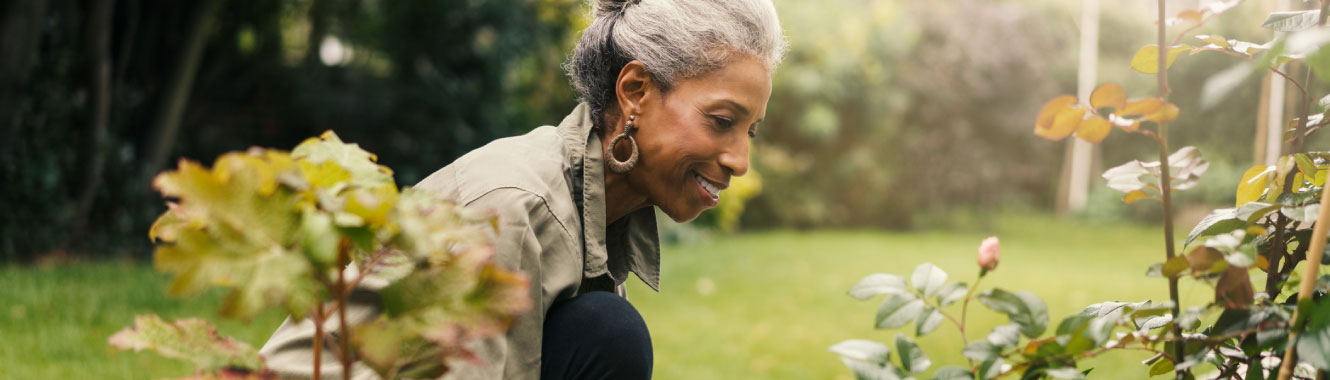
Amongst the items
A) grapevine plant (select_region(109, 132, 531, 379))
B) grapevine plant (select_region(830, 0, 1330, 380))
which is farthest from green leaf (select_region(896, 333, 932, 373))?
grapevine plant (select_region(109, 132, 531, 379))

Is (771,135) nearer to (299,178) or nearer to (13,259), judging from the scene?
(13,259)

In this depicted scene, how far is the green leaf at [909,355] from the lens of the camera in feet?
3.12

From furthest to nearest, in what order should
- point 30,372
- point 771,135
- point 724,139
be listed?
point 771,135
point 30,372
point 724,139

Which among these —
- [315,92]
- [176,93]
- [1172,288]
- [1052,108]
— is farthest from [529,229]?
[315,92]

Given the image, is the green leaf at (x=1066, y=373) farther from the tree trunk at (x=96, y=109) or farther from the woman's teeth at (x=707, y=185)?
the tree trunk at (x=96, y=109)

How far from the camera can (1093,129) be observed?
1021 millimetres

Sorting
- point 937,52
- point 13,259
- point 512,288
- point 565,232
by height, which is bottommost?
point 512,288

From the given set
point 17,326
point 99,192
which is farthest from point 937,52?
point 17,326

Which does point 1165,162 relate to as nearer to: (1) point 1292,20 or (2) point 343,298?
(1) point 1292,20

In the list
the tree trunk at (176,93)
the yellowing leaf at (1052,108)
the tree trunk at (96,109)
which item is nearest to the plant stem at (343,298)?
the yellowing leaf at (1052,108)

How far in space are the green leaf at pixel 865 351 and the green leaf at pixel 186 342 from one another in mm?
539

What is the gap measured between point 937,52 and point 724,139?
13.4 meters

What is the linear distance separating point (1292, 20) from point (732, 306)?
500cm

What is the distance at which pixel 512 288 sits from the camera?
71cm
